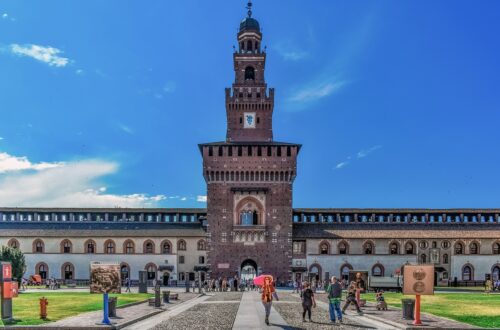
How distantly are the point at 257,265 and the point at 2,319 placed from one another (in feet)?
160

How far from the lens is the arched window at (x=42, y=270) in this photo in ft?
257

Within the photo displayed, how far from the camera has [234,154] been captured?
73.9 m

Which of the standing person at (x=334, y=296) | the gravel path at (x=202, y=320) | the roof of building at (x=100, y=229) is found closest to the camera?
the gravel path at (x=202, y=320)

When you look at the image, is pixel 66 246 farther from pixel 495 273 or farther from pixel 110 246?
pixel 495 273

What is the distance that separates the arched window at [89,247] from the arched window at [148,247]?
665 cm

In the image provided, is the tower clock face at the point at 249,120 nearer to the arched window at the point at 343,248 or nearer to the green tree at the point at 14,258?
the arched window at the point at 343,248

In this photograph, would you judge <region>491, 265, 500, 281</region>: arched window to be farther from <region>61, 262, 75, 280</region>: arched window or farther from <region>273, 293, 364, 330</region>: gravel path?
<region>61, 262, 75, 280</region>: arched window

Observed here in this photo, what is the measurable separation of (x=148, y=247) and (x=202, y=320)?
53.0 meters

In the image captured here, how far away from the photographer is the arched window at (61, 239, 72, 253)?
7864cm

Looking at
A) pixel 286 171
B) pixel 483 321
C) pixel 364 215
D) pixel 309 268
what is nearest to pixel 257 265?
pixel 309 268

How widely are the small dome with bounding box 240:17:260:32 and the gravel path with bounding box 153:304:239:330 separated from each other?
52753 millimetres

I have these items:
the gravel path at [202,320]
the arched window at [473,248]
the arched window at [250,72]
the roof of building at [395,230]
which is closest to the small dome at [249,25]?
the arched window at [250,72]

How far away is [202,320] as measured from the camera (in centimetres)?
2730

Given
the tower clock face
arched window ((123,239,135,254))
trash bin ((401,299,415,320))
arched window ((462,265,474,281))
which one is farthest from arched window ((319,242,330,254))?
trash bin ((401,299,415,320))
